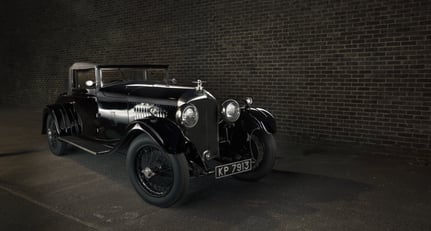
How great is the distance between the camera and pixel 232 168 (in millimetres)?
3756

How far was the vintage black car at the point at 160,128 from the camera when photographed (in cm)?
368

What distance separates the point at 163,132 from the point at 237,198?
42.7 inches

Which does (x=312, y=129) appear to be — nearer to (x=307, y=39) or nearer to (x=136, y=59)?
(x=307, y=39)

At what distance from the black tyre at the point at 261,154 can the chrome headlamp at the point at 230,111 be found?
0.40 m

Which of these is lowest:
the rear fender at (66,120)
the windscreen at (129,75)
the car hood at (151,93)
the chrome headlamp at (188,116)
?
the rear fender at (66,120)

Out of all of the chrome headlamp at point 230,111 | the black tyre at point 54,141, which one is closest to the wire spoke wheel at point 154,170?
the chrome headlamp at point 230,111

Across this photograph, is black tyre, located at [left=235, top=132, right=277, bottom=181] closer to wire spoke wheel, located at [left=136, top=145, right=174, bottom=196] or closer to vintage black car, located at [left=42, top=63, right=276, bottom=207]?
vintage black car, located at [left=42, top=63, right=276, bottom=207]

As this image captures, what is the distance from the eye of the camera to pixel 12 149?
250 inches

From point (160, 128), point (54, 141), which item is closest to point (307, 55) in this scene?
point (160, 128)

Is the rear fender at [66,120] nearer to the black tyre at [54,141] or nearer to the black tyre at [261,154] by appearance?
the black tyre at [54,141]

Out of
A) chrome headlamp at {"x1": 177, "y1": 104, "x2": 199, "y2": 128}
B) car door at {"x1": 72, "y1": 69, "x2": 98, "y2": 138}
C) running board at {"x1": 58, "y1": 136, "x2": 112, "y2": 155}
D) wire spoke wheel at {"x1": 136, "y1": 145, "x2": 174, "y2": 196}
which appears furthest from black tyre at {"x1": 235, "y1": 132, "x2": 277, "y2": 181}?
car door at {"x1": 72, "y1": 69, "x2": 98, "y2": 138}

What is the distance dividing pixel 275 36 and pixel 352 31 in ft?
4.58

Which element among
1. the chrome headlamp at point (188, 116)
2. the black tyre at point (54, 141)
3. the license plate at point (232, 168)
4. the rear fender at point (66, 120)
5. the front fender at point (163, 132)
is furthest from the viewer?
the black tyre at point (54, 141)

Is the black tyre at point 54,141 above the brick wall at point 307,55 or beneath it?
beneath
